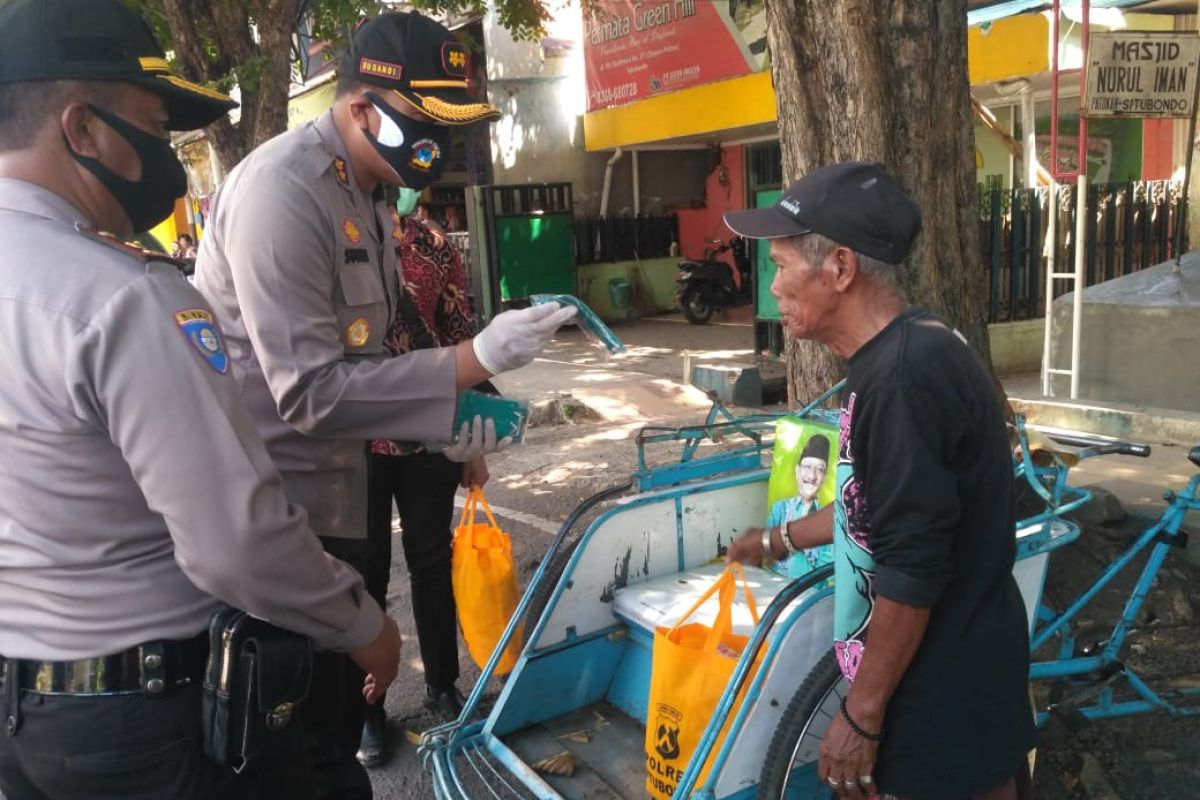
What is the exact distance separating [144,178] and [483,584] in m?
1.98

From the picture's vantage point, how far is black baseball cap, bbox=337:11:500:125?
2.29 meters

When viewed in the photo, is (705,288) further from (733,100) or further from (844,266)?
(844,266)

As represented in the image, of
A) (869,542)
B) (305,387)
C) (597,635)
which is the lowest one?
(597,635)

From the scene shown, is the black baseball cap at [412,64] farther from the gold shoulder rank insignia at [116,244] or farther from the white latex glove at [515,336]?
the gold shoulder rank insignia at [116,244]

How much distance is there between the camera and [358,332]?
7.56ft

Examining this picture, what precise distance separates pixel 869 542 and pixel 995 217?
7.24 m

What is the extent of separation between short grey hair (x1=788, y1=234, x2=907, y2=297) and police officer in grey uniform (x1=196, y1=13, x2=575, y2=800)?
57 centimetres

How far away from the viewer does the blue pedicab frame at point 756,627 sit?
7.16 feet

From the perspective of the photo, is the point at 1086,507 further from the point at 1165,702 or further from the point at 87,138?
the point at 87,138

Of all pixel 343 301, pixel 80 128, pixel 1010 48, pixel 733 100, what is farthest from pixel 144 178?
pixel 733 100

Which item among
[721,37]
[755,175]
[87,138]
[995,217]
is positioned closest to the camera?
[87,138]

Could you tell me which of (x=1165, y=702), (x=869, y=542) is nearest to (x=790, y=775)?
(x=869, y=542)

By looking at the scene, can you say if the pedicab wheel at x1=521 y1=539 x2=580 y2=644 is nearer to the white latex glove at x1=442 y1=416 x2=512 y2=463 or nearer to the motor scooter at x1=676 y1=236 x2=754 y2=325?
the white latex glove at x1=442 y1=416 x2=512 y2=463

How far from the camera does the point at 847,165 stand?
1811 mm
